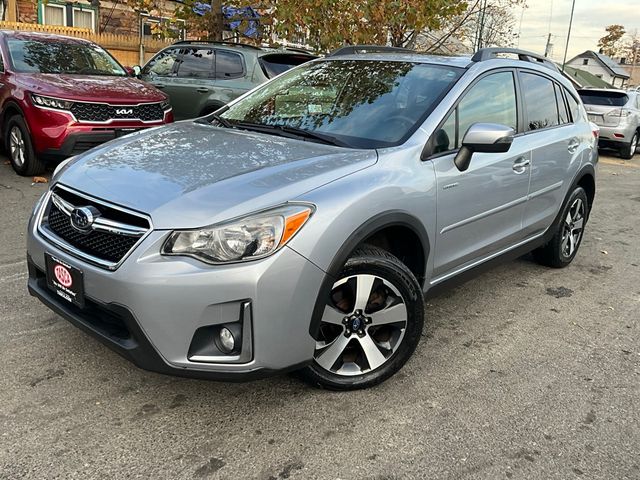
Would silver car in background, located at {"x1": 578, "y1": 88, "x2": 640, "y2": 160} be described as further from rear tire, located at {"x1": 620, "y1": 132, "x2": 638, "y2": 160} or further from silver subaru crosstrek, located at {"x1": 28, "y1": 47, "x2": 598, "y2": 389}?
silver subaru crosstrek, located at {"x1": 28, "y1": 47, "x2": 598, "y2": 389}

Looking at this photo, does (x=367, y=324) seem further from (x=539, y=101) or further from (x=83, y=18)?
(x=83, y=18)

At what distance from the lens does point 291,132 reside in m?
3.49

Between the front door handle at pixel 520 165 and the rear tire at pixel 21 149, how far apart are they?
552 centimetres

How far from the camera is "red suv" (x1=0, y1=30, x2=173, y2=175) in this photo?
671cm

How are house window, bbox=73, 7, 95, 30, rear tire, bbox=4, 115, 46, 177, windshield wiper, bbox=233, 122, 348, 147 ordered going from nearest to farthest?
windshield wiper, bbox=233, 122, 348, 147, rear tire, bbox=4, 115, 46, 177, house window, bbox=73, 7, 95, 30

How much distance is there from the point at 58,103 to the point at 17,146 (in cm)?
93

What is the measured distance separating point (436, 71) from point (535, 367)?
1.88m

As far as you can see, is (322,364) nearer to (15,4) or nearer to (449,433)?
(449,433)

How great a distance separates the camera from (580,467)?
2570 millimetres

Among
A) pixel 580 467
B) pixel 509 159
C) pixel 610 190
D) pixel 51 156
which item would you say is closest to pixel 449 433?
pixel 580 467

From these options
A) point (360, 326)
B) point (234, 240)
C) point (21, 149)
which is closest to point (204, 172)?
point (234, 240)

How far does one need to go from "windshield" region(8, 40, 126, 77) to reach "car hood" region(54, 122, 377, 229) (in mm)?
4870

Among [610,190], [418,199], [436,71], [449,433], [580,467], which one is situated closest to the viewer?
[580,467]

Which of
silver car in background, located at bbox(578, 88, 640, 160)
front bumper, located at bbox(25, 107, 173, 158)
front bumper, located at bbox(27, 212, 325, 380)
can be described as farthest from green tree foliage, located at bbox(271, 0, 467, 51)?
front bumper, located at bbox(27, 212, 325, 380)
